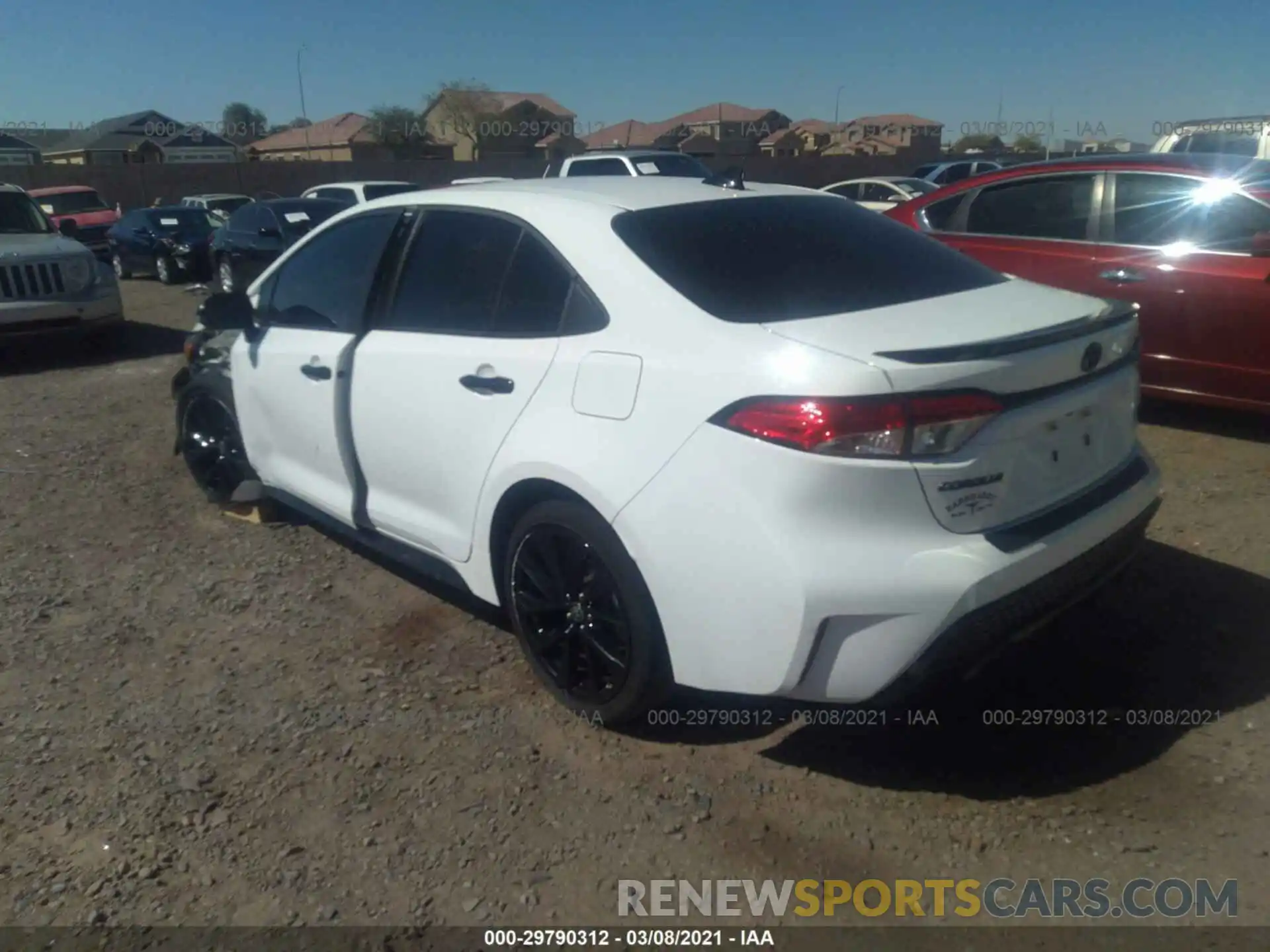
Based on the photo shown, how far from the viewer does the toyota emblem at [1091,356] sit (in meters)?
2.75

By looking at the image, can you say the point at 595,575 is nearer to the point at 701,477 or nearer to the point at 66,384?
the point at 701,477

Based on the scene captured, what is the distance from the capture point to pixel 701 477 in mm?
2553

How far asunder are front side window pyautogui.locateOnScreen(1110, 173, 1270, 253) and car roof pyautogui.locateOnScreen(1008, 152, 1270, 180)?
109 millimetres

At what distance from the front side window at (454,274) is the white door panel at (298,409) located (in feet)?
1.19

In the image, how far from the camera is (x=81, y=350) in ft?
34.7

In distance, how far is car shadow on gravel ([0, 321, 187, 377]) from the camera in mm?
9641

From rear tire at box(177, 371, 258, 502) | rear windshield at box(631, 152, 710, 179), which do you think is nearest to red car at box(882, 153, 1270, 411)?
rear tire at box(177, 371, 258, 502)

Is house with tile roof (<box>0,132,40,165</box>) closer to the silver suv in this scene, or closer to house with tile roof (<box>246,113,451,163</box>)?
house with tile roof (<box>246,113,451,163</box>)

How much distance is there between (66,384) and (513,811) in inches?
A: 303

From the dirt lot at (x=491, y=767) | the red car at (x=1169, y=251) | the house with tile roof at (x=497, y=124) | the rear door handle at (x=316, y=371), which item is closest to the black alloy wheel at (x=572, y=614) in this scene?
the dirt lot at (x=491, y=767)

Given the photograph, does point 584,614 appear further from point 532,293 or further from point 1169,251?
point 1169,251

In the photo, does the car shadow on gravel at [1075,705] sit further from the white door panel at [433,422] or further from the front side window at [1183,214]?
the front side window at [1183,214]

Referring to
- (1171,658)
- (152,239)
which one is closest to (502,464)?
(1171,658)

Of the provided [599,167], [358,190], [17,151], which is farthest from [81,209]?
[17,151]
